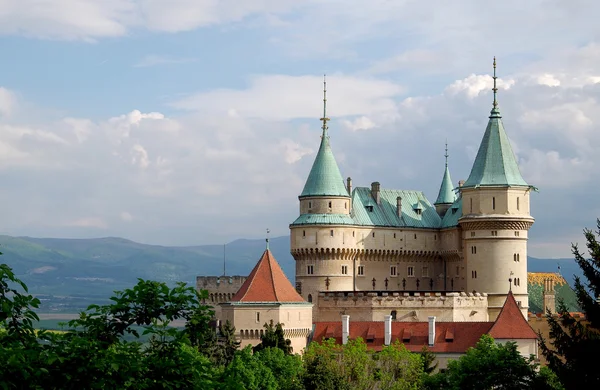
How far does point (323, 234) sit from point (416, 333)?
47.7ft

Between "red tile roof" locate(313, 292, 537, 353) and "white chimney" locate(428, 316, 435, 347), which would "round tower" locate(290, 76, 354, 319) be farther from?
"white chimney" locate(428, 316, 435, 347)

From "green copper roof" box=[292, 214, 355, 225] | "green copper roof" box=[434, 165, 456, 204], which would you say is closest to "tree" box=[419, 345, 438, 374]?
"green copper roof" box=[292, 214, 355, 225]

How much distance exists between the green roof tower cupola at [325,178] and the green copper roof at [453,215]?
12.2m

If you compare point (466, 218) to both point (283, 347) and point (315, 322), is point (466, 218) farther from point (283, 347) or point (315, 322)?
point (283, 347)

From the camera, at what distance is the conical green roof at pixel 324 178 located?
120 meters

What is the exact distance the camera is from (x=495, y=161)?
119438 mm

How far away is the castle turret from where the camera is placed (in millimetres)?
117500

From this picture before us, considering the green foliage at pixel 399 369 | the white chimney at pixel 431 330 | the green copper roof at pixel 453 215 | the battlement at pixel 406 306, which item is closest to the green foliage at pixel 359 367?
the green foliage at pixel 399 369

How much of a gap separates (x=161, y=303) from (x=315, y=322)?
80.3 m

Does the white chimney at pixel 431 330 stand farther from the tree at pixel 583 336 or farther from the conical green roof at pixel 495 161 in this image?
the tree at pixel 583 336

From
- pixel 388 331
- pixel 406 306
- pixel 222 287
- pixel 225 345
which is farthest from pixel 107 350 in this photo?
pixel 222 287

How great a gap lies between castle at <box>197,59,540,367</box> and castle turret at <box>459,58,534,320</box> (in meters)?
0.10

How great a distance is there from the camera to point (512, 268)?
117875 millimetres

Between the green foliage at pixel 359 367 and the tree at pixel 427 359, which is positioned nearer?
the green foliage at pixel 359 367
